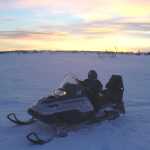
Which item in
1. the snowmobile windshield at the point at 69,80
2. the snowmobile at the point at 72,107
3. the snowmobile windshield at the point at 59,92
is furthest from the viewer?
the snowmobile windshield at the point at 69,80

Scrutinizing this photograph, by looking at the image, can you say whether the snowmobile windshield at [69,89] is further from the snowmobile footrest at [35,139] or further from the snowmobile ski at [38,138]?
the snowmobile footrest at [35,139]

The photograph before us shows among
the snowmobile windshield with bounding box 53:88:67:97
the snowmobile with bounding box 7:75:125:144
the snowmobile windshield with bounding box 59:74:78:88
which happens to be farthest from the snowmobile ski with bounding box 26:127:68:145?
the snowmobile windshield with bounding box 59:74:78:88

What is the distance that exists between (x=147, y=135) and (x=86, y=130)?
1349 mm

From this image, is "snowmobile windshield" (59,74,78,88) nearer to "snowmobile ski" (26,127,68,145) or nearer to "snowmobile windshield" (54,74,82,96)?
"snowmobile windshield" (54,74,82,96)

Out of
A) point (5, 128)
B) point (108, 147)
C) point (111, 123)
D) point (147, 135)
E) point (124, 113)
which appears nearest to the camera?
point (108, 147)

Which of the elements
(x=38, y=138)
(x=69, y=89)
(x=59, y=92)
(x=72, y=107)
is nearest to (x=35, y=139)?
(x=38, y=138)

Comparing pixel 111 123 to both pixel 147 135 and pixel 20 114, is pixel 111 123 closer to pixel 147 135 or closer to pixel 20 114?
pixel 147 135

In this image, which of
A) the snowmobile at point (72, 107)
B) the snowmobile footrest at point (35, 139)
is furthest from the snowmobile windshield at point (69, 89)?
the snowmobile footrest at point (35, 139)

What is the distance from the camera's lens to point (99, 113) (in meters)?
9.42

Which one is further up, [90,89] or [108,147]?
[90,89]

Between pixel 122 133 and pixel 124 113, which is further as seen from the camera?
pixel 124 113

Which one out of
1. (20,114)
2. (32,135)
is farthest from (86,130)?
(20,114)

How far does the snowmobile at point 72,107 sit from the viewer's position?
27.1ft

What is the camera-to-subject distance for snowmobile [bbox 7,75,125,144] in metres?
8.25
